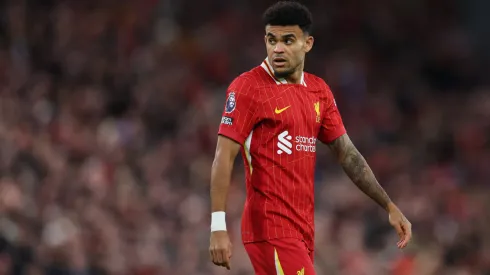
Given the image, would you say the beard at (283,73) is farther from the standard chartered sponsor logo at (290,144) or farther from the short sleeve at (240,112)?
the standard chartered sponsor logo at (290,144)

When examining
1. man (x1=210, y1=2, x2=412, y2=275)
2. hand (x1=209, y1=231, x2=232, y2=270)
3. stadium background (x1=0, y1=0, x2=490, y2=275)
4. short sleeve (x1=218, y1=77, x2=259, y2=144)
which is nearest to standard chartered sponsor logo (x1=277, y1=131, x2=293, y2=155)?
man (x1=210, y1=2, x2=412, y2=275)

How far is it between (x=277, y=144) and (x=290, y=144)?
0.09 metres

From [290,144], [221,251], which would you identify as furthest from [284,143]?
[221,251]

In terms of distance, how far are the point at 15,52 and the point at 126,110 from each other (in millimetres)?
1606

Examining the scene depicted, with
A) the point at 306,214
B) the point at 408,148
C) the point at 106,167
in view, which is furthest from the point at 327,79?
the point at 306,214

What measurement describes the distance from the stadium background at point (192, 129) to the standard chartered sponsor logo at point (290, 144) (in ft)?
15.8

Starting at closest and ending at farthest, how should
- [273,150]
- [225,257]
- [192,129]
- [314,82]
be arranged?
1. [225,257]
2. [273,150]
3. [314,82]
4. [192,129]

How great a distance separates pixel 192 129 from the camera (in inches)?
541

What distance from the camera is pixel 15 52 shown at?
1409 cm

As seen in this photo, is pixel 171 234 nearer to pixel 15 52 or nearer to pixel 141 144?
pixel 141 144

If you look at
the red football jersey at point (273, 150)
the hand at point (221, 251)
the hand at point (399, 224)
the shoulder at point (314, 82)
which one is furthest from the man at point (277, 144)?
the hand at point (399, 224)

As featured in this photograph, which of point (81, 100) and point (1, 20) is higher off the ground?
point (1, 20)

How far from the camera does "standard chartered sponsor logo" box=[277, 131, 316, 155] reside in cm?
682

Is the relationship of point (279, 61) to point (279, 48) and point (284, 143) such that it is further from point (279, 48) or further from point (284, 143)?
point (284, 143)
